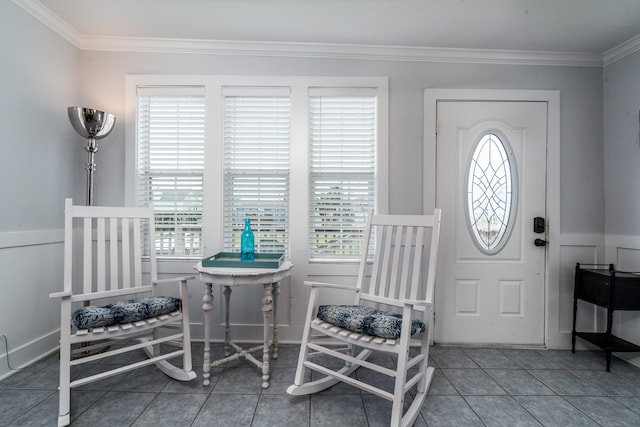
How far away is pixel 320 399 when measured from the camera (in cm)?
177

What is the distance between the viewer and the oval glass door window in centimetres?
255

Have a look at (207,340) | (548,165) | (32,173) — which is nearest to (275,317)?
(207,340)

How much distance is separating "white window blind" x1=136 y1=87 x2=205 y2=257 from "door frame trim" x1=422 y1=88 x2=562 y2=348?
1.90 meters

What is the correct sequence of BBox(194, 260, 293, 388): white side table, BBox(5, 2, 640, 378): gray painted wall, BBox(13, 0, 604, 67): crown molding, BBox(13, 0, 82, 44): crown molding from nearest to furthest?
BBox(194, 260, 293, 388): white side table
BBox(13, 0, 82, 44): crown molding
BBox(5, 2, 640, 378): gray painted wall
BBox(13, 0, 604, 67): crown molding

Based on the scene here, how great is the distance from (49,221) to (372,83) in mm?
2724

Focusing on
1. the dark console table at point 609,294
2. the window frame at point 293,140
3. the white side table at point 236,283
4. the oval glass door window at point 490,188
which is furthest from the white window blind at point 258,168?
the dark console table at point 609,294

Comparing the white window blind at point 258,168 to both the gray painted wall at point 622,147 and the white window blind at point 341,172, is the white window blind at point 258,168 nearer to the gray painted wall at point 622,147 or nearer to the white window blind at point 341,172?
the white window blind at point 341,172

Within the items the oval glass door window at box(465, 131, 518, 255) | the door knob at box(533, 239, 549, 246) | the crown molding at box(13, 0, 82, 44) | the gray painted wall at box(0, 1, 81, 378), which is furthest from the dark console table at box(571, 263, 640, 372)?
the crown molding at box(13, 0, 82, 44)

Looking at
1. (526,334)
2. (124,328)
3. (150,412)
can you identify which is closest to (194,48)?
(124,328)

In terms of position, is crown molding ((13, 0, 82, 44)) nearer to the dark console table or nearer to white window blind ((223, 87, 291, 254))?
white window blind ((223, 87, 291, 254))

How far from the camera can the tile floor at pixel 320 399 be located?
5.26 feet

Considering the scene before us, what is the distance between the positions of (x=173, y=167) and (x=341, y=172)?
1421mm

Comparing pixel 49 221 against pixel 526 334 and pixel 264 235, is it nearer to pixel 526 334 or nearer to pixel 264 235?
pixel 264 235

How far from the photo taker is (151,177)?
2.53m
